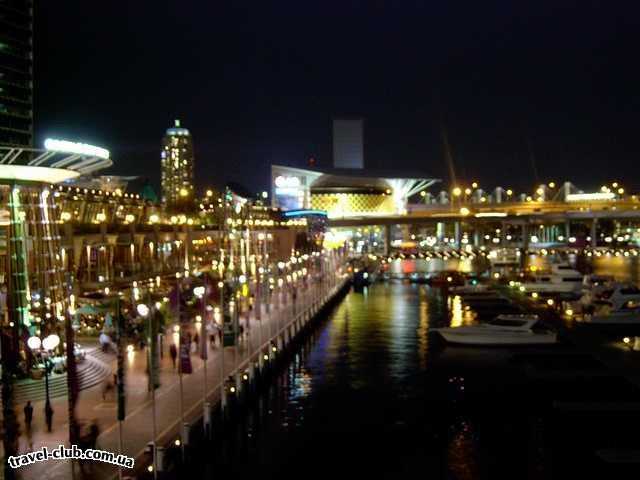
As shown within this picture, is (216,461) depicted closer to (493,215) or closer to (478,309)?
(478,309)

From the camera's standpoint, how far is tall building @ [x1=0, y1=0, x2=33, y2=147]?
210 ft

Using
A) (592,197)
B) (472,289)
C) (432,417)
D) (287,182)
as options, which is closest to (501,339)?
(432,417)

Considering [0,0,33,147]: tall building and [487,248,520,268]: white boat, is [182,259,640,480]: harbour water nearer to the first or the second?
[0,0,33,147]: tall building

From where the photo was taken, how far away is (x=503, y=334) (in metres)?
30.1

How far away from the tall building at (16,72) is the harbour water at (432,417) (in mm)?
44527

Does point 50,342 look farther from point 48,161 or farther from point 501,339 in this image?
point 501,339

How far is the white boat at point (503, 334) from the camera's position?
29.7m

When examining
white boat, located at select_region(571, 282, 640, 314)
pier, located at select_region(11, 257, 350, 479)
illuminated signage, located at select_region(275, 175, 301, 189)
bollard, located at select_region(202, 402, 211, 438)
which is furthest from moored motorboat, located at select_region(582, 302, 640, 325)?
illuminated signage, located at select_region(275, 175, 301, 189)

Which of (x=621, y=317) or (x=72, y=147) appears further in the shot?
(x=621, y=317)

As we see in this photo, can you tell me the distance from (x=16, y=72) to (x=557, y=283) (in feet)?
150

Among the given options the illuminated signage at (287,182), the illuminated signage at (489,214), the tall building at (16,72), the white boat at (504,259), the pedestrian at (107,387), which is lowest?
the pedestrian at (107,387)

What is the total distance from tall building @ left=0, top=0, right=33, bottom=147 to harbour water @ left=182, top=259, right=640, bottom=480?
146ft

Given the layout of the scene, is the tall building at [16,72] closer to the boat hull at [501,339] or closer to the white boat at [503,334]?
the white boat at [503,334]

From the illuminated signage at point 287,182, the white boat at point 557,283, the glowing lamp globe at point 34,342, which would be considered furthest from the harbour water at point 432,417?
the illuminated signage at point 287,182
